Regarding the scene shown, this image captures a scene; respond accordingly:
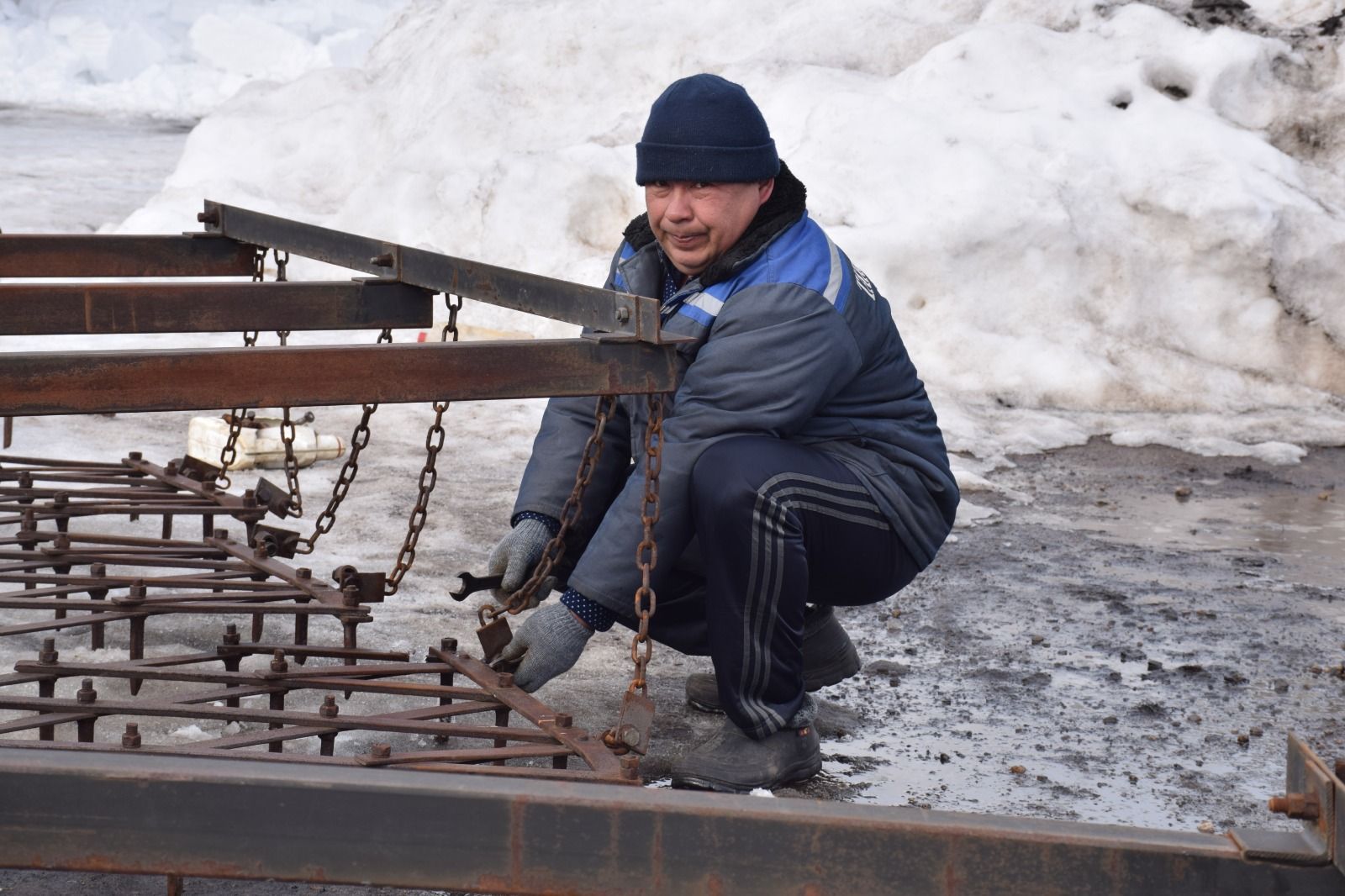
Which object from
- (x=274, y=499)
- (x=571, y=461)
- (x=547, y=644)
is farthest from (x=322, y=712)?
(x=274, y=499)

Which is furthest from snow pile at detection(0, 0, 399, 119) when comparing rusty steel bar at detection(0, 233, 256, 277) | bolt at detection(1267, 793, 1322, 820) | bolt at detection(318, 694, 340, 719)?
bolt at detection(1267, 793, 1322, 820)

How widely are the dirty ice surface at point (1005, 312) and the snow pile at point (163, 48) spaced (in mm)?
12384

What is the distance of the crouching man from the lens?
315cm

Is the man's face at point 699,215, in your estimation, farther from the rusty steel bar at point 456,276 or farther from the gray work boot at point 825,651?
the gray work boot at point 825,651

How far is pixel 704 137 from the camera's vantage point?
10.5 feet

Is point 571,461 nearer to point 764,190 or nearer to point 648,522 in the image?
point 764,190

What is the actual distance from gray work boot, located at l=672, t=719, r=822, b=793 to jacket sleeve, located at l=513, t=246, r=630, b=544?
64cm

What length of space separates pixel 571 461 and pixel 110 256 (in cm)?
156

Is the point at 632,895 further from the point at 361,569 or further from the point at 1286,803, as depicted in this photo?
the point at 361,569

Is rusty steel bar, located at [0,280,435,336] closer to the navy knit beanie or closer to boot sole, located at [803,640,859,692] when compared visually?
the navy knit beanie

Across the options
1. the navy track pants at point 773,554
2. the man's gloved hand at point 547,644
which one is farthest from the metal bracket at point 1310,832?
the man's gloved hand at point 547,644

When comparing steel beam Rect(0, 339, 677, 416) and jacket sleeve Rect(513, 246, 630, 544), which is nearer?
steel beam Rect(0, 339, 677, 416)

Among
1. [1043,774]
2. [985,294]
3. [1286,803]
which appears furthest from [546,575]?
[985,294]

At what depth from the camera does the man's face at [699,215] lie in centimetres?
326
